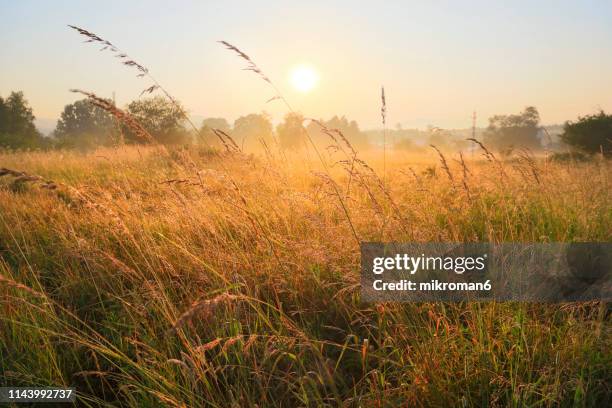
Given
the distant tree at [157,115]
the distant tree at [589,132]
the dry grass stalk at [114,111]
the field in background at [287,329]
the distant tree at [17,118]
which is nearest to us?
the field in background at [287,329]

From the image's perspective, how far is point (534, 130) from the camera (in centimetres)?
5338

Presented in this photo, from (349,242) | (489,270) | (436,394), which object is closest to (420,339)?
(436,394)

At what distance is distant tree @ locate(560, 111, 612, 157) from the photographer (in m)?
17.6

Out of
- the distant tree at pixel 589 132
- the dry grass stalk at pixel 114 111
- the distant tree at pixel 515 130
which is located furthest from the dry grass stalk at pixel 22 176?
the distant tree at pixel 515 130

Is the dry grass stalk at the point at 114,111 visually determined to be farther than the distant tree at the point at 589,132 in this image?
No

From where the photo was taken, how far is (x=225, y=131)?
3.50 metres

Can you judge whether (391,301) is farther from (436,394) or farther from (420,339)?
(436,394)

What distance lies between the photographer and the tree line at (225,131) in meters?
3.76

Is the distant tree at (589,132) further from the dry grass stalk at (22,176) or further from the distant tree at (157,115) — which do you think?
the dry grass stalk at (22,176)

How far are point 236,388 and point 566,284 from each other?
5.91 feet

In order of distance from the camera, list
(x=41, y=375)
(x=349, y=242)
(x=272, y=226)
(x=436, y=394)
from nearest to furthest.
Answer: (x=436, y=394), (x=41, y=375), (x=349, y=242), (x=272, y=226)

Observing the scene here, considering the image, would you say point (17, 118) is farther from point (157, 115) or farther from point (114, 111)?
point (114, 111)

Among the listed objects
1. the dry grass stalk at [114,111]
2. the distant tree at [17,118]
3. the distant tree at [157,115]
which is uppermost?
the distant tree at [17,118]

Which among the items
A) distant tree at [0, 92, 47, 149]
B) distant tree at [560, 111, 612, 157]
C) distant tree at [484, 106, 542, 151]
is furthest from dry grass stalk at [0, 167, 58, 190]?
distant tree at [484, 106, 542, 151]
